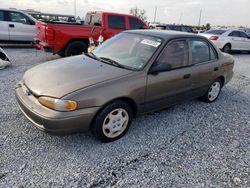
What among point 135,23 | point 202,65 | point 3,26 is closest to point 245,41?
point 135,23

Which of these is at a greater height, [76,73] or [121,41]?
[121,41]

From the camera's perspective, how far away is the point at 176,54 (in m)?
3.72

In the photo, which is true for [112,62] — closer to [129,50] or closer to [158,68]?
[129,50]

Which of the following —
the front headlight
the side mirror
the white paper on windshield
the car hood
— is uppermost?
the white paper on windshield

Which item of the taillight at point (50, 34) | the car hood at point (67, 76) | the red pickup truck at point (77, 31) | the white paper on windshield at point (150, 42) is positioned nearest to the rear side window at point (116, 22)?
the red pickup truck at point (77, 31)

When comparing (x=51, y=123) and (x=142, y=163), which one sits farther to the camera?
(x=142, y=163)

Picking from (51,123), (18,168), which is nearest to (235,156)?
(51,123)

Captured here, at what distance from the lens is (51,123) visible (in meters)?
2.58

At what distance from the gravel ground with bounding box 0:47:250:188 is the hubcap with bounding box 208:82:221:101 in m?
0.78

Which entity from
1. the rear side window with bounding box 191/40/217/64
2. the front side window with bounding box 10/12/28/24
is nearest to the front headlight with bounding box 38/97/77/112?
the rear side window with bounding box 191/40/217/64

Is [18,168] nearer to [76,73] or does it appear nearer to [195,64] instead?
[76,73]

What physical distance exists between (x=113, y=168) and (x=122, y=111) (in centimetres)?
80

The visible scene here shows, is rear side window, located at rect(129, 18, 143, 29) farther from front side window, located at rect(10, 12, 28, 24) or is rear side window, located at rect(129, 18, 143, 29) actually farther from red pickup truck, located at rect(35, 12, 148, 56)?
front side window, located at rect(10, 12, 28, 24)

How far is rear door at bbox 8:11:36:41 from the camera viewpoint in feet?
31.1
